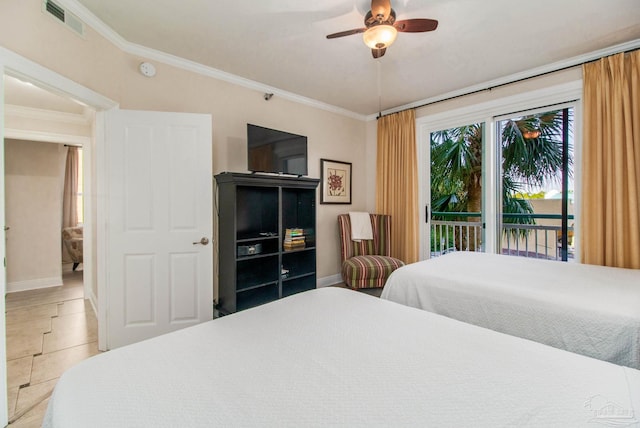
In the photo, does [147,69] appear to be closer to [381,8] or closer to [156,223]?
[156,223]

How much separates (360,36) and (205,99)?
1636 millimetres

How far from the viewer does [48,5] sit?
6.01 feet

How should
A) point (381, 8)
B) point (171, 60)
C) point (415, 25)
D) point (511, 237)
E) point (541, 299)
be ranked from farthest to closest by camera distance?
point (511, 237), point (171, 60), point (415, 25), point (381, 8), point (541, 299)

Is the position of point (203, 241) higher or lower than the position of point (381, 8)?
lower

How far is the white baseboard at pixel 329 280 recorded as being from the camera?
4.05 metres

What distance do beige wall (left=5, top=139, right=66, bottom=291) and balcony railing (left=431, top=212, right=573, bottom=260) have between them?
553 cm

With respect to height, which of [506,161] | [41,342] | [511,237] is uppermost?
[506,161]

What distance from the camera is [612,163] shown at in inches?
101

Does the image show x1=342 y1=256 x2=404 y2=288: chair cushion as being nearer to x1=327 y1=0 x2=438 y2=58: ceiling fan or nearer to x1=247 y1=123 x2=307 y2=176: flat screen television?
x1=247 y1=123 x2=307 y2=176: flat screen television

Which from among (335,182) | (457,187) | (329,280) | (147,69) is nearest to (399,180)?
(457,187)

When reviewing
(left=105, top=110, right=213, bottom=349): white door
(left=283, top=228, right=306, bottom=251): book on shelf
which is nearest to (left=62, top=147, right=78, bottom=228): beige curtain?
(left=105, top=110, right=213, bottom=349): white door

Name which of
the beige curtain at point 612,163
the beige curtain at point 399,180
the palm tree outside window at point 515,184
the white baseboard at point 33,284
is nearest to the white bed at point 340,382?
the beige curtain at point 612,163

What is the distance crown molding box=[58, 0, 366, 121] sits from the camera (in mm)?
2086

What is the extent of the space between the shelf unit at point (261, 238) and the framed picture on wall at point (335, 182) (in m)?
0.55
